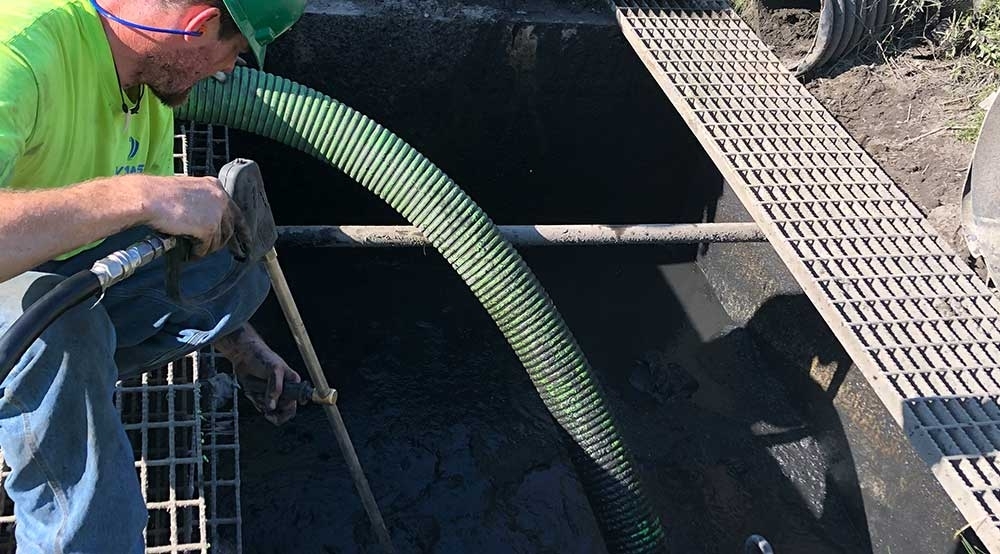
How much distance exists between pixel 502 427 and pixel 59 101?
224 centimetres

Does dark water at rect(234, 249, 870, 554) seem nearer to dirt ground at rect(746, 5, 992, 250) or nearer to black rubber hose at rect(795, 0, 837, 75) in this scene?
dirt ground at rect(746, 5, 992, 250)

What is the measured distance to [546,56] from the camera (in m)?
3.84

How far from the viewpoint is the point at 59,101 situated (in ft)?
5.72

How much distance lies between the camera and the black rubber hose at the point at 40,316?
1327 mm

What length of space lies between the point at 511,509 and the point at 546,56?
1.88 m

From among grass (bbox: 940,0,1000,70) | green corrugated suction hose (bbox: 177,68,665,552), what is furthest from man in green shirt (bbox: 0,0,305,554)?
grass (bbox: 940,0,1000,70)

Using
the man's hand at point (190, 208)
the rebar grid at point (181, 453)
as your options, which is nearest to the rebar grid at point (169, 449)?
the rebar grid at point (181, 453)

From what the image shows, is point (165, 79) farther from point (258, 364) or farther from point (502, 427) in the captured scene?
point (502, 427)

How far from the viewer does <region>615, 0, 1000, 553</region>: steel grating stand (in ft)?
7.97

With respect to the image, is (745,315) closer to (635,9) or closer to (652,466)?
(652,466)

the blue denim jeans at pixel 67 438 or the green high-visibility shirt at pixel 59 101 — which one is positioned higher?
the green high-visibility shirt at pixel 59 101

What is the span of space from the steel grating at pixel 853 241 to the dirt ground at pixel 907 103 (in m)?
0.16

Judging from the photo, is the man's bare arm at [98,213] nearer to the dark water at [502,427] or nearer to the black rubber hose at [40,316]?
the black rubber hose at [40,316]

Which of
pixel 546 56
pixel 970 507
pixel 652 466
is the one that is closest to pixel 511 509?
pixel 652 466
